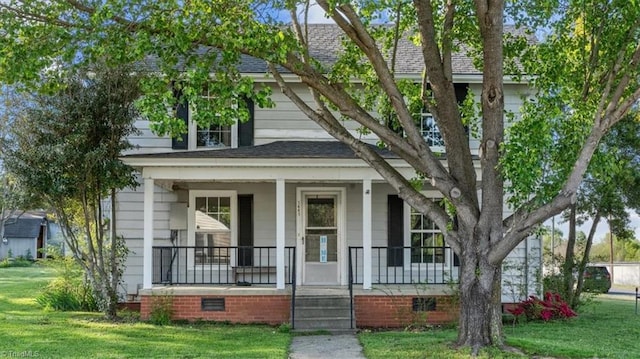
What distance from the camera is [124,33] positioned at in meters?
8.77

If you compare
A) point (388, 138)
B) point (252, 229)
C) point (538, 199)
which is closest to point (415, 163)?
point (388, 138)

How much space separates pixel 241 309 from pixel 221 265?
2110 mm

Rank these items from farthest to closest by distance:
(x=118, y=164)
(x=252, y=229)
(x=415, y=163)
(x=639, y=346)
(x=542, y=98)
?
(x=252, y=229)
(x=118, y=164)
(x=639, y=346)
(x=415, y=163)
(x=542, y=98)

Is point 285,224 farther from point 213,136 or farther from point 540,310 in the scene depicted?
point 540,310

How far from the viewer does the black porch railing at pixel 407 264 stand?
1395 cm

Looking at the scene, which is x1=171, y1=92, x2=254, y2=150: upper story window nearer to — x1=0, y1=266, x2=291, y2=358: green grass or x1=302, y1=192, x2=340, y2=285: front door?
x1=302, y1=192, x2=340, y2=285: front door

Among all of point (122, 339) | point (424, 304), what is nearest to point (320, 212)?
point (424, 304)

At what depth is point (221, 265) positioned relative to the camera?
14258mm

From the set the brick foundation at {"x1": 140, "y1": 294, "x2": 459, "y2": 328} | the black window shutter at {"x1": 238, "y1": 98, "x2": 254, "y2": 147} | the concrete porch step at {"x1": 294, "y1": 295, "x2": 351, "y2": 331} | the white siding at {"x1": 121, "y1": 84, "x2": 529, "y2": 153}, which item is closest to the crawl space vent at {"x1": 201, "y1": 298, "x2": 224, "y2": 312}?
the brick foundation at {"x1": 140, "y1": 294, "x2": 459, "y2": 328}

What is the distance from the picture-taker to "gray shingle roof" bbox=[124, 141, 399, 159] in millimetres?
12398

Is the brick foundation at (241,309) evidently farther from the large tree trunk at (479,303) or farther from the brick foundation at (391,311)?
the large tree trunk at (479,303)

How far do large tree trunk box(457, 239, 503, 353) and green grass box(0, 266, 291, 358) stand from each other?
2678 mm

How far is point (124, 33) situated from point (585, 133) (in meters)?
6.38

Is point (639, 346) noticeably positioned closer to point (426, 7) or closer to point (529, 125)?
point (529, 125)
